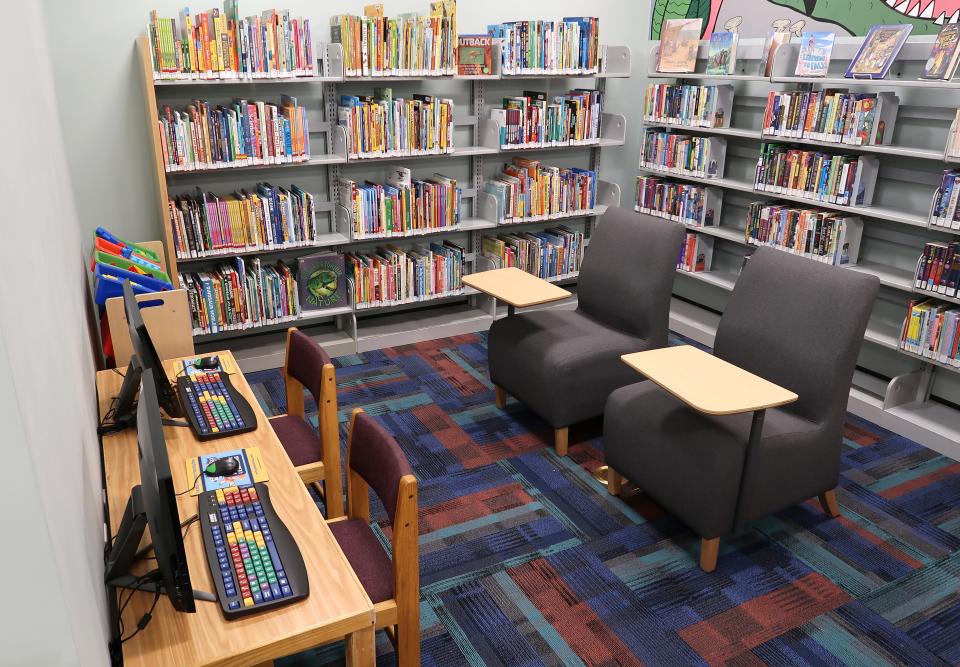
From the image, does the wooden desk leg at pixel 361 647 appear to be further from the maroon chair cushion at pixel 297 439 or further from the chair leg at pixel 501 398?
the chair leg at pixel 501 398

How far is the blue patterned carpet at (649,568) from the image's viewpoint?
233 centimetres

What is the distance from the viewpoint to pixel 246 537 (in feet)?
5.49

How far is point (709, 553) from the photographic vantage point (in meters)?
2.65

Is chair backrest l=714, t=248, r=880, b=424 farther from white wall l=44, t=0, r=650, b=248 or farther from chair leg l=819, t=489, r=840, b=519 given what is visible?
white wall l=44, t=0, r=650, b=248

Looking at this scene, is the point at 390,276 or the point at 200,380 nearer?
the point at 200,380

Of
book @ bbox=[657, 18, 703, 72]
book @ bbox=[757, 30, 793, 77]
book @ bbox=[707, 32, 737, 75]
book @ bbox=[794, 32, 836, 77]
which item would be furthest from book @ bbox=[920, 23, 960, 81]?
book @ bbox=[657, 18, 703, 72]

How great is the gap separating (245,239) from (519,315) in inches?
63.0

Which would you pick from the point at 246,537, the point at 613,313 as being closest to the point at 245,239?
the point at 613,313

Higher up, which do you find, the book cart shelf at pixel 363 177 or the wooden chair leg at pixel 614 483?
the book cart shelf at pixel 363 177

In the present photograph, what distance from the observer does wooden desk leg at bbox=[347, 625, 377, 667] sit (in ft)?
5.05

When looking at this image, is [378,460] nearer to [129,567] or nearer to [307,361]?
[129,567]

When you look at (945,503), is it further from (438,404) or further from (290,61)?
(290,61)

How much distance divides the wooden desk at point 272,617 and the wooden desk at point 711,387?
128 cm

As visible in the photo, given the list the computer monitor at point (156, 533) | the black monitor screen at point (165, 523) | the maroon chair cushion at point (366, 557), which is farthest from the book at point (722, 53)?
the black monitor screen at point (165, 523)
